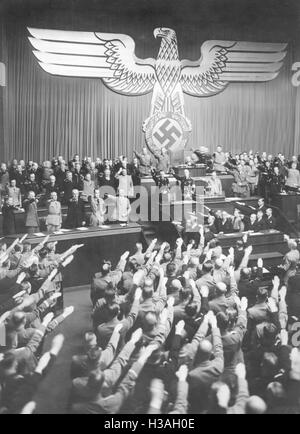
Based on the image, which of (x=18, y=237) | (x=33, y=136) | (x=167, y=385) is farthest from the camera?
(x=33, y=136)

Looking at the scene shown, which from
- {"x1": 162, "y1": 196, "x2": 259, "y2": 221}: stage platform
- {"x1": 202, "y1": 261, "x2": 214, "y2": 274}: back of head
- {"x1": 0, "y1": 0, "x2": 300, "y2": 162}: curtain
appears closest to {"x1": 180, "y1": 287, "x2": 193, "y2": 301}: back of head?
{"x1": 202, "y1": 261, "x2": 214, "y2": 274}: back of head

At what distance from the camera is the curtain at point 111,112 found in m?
10.6

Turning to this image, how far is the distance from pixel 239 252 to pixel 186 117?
4.77 metres

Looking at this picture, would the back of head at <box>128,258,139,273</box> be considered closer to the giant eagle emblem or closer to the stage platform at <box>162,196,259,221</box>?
the stage platform at <box>162,196,259,221</box>

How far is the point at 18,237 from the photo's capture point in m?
7.40

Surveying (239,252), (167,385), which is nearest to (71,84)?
(239,252)

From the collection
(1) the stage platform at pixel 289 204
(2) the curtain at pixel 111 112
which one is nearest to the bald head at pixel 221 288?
(1) the stage platform at pixel 289 204

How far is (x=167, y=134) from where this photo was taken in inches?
467

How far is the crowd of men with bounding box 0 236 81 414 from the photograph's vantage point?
445cm

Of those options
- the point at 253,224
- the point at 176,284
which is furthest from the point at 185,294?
the point at 253,224

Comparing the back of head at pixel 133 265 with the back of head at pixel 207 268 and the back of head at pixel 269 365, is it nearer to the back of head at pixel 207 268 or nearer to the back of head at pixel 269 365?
the back of head at pixel 207 268

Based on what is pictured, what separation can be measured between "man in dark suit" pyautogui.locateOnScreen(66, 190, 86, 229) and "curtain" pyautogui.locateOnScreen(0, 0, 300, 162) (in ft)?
8.11

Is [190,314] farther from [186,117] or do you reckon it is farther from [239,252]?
[186,117]

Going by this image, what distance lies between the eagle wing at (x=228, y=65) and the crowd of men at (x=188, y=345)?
505cm
